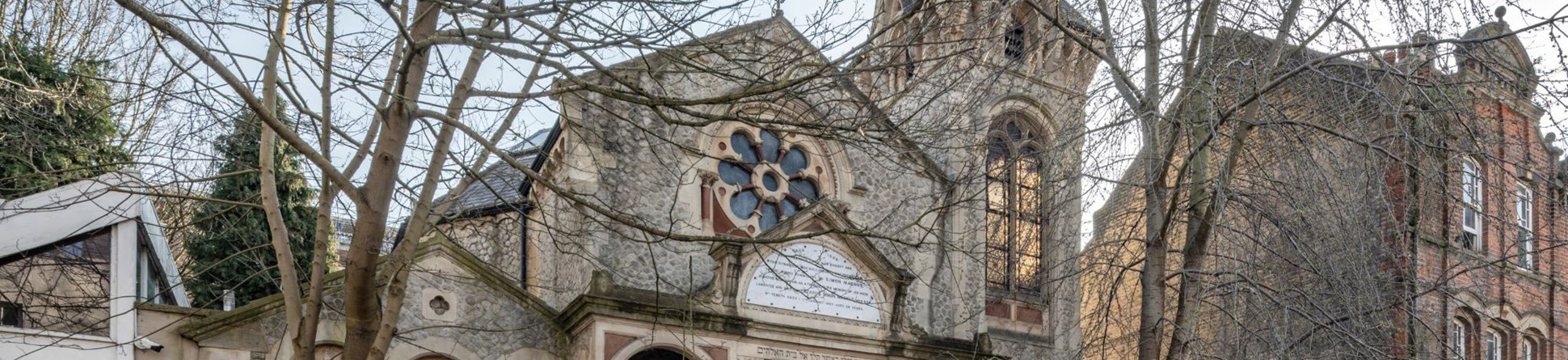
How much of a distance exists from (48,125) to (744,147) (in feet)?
26.5

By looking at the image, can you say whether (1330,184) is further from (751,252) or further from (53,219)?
(53,219)

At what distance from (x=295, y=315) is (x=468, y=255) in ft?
18.4

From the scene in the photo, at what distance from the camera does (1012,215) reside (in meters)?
15.9

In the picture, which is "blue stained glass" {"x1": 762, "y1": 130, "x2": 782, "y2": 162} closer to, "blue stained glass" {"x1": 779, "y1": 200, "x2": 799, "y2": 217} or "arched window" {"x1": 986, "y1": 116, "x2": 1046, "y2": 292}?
"blue stained glass" {"x1": 779, "y1": 200, "x2": 799, "y2": 217}

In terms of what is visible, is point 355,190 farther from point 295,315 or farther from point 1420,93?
point 1420,93

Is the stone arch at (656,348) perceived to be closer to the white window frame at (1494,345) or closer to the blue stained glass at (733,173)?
the blue stained glass at (733,173)

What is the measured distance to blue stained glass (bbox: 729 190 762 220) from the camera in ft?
55.7

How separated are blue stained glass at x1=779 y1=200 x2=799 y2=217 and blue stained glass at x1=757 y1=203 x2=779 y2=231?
3.5 inches

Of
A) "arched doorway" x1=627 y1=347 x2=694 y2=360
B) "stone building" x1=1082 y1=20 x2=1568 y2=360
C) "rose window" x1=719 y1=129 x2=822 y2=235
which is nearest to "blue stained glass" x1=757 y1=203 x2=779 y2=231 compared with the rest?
"rose window" x1=719 y1=129 x2=822 y2=235

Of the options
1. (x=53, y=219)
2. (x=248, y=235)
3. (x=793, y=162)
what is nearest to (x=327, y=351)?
(x=53, y=219)

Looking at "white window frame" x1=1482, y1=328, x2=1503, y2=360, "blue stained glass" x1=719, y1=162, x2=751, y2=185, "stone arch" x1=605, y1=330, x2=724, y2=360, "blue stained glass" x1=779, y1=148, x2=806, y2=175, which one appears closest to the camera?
"stone arch" x1=605, y1=330, x2=724, y2=360

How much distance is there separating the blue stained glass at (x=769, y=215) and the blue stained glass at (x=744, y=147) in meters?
0.56

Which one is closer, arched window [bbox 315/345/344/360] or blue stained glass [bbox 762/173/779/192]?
arched window [bbox 315/345/344/360]

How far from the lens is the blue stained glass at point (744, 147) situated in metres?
17.1
